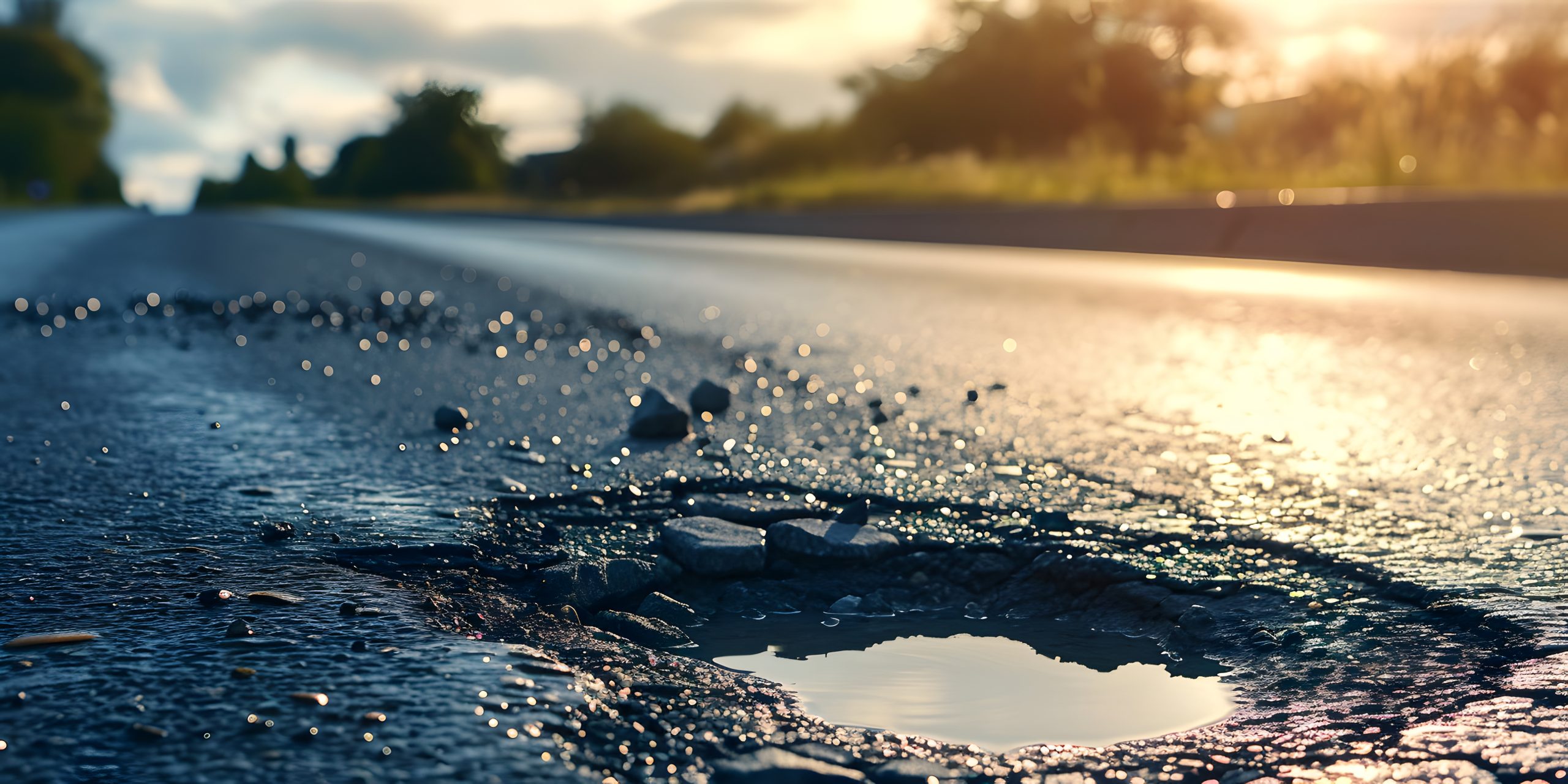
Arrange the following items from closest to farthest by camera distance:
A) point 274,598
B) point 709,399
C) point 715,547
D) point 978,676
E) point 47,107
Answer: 1. point 978,676
2. point 274,598
3. point 715,547
4. point 709,399
5. point 47,107

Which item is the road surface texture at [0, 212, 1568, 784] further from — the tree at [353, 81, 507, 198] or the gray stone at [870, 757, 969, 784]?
the tree at [353, 81, 507, 198]

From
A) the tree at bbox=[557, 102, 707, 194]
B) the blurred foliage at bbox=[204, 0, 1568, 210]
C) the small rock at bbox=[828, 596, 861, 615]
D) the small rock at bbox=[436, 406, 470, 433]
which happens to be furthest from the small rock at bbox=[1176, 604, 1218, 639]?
the tree at bbox=[557, 102, 707, 194]

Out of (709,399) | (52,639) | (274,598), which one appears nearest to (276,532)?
(274,598)

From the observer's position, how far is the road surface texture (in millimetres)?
1692

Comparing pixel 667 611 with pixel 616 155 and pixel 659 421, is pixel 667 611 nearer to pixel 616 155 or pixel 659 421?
pixel 659 421

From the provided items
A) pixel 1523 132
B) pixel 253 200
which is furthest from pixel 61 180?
pixel 1523 132

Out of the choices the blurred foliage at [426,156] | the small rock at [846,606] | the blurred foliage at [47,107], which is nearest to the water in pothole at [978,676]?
the small rock at [846,606]

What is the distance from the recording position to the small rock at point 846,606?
239cm

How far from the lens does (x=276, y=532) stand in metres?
2.59

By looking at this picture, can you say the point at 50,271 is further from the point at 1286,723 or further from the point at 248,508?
the point at 1286,723

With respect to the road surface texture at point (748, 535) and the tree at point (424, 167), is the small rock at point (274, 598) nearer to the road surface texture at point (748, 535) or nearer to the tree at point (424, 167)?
the road surface texture at point (748, 535)

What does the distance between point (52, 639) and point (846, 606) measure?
4.22 ft

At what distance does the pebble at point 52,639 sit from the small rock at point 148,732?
39 cm

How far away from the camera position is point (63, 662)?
183 centimetres
